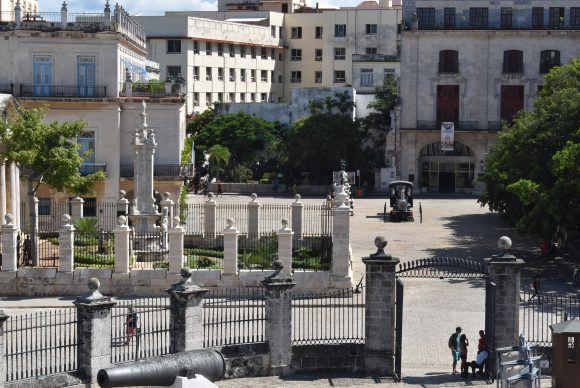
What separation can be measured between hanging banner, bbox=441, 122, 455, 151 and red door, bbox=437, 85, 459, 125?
4.83 ft

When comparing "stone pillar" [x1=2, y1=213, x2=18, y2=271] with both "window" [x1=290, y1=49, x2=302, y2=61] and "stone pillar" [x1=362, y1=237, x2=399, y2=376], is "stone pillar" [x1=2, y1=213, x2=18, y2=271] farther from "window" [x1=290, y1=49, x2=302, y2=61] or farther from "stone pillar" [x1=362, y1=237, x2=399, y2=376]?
"window" [x1=290, y1=49, x2=302, y2=61]

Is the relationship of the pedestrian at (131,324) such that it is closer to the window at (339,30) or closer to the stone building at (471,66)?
the stone building at (471,66)

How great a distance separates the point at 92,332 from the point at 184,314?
207 centimetres

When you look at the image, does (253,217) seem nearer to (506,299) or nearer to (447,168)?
(506,299)

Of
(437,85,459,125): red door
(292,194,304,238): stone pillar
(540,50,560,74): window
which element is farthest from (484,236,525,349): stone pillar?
(540,50,560,74): window

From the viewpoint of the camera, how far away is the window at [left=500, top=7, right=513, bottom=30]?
72375 millimetres

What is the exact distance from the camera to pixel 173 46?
87688mm

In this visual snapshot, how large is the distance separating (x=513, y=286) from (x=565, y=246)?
19.7 m

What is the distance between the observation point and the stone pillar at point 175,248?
34438 mm

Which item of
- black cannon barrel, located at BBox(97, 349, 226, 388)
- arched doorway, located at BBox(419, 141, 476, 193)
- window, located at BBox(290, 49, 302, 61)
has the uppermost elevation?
window, located at BBox(290, 49, 302, 61)

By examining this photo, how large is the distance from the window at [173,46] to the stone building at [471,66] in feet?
67.2

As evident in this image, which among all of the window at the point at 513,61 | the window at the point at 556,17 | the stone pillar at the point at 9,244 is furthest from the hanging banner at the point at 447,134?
the stone pillar at the point at 9,244

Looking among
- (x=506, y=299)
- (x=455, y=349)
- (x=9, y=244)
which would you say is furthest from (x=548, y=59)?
(x=506, y=299)

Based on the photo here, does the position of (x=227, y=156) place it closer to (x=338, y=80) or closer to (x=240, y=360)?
(x=338, y=80)
